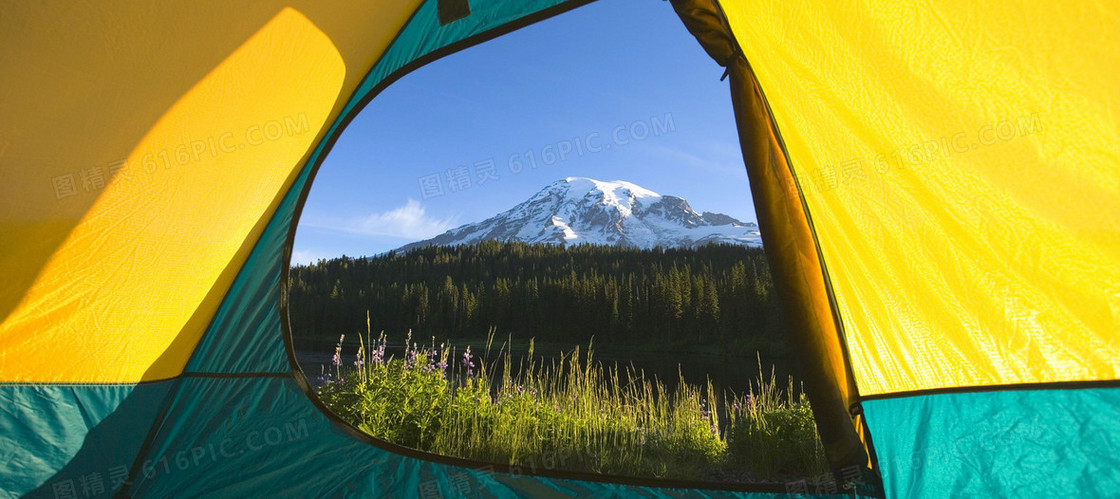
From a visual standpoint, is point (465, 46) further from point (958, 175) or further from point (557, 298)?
point (557, 298)

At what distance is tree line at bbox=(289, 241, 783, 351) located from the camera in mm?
36312

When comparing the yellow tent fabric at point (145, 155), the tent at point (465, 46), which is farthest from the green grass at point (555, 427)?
the yellow tent fabric at point (145, 155)

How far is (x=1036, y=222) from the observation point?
1264 mm

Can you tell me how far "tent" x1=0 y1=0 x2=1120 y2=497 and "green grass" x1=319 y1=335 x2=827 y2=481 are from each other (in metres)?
0.93

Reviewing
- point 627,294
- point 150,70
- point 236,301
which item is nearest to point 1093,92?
point 150,70

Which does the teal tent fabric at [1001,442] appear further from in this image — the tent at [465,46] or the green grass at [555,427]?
the green grass at [555,427]

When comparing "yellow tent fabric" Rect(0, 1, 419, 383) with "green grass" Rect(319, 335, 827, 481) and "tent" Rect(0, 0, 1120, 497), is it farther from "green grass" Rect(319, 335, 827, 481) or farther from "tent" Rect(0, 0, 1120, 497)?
"green grass" Rect(319, 335, 827, 481)

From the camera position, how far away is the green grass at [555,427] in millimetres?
3129

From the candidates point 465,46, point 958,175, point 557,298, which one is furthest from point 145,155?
point 557,298

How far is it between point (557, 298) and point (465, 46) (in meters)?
39.2

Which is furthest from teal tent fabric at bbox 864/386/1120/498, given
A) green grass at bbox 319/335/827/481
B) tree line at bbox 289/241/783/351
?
tree line at bbox 289/241/783/351

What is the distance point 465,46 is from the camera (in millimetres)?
2215

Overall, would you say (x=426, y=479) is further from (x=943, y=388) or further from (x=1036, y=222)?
(x=1036, y=222)

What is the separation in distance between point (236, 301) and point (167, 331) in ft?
0.93
